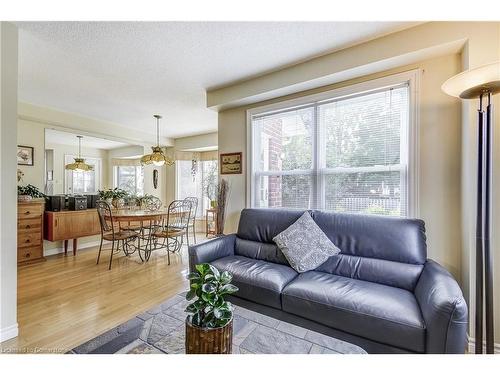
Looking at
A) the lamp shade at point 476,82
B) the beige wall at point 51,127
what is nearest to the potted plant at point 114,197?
the beige wall at point 51,127

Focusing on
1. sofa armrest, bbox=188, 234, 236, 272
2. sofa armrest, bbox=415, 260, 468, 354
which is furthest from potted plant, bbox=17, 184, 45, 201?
sofa armrest, bbox=415, 260, 468, 354

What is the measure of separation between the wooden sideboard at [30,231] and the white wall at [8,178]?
6.98 feet

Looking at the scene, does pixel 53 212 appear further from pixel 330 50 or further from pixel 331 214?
pixel 330 50

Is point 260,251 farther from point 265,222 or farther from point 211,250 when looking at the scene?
point 211,250

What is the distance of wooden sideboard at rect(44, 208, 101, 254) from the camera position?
3.81m

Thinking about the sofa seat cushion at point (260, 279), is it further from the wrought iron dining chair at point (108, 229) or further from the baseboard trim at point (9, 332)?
the wrought iron dining chair at point (108, 229)

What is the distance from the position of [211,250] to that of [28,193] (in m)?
3.33

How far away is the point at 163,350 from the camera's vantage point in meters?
1.07

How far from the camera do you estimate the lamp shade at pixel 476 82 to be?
123 cm
